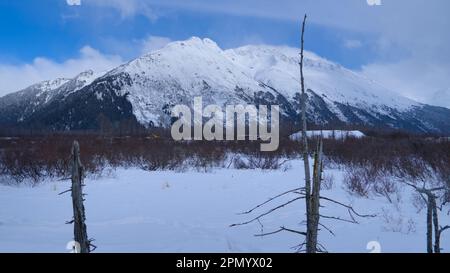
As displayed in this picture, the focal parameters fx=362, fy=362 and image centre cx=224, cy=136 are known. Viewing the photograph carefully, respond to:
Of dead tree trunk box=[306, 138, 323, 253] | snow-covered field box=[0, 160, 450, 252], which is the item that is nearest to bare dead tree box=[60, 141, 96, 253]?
dead tree trunk box=[306, 138, 323, 253]


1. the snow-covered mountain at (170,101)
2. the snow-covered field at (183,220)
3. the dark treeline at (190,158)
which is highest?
the snow-covered mountain at (170,101)

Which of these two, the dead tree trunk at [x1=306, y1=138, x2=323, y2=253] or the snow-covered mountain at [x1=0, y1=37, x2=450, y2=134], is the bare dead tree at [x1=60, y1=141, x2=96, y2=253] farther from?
the snow-covered mountain at [x1=0, y1=37, x2=450, y2=134]

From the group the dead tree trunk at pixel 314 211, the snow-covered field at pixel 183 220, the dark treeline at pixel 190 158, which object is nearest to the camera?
the dead tree trunk at pixel 314 211

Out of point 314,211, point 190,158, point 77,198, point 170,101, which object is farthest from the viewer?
point 170,101

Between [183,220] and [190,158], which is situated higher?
[190,158]

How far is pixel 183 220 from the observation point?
7.26 m

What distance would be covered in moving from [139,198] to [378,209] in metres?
6.14

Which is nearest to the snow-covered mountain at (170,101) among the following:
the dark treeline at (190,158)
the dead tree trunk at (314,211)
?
the dark treeline at (190,158)

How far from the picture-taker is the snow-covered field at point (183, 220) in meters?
5.43

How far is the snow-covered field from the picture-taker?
543cm

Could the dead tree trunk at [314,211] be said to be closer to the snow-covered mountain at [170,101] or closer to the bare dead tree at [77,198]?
the bare dead tree at [77,198]

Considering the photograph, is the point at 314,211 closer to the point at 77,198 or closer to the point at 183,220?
the point at 77,198

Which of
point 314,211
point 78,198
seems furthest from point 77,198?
point 314,211

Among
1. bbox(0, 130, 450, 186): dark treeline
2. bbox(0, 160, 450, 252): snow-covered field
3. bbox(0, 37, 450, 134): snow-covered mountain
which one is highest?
bbox(0, 37, 450, 134): snow-covered mountain
